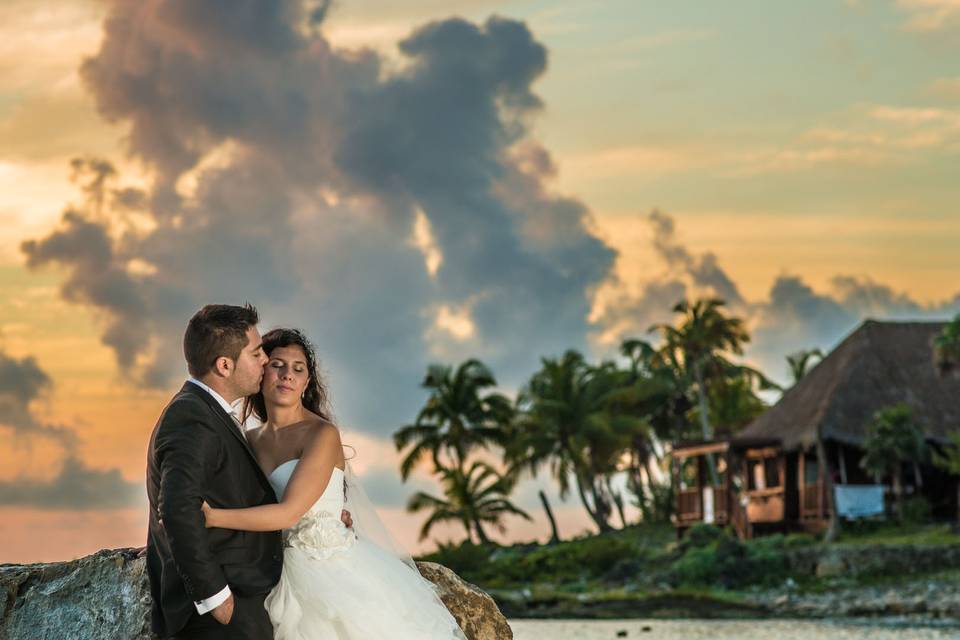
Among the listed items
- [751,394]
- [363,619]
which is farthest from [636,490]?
[363,619]

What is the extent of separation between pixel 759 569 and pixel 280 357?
29856 millimetres

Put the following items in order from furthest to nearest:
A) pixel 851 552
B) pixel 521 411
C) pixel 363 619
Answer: pixel 521 411 < pixel 851 552 < pixel 363 619

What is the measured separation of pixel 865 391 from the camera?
3894 cm

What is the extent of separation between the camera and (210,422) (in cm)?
469

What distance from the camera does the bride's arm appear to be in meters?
4.68

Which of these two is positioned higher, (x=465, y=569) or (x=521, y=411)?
(x=521, y=411)

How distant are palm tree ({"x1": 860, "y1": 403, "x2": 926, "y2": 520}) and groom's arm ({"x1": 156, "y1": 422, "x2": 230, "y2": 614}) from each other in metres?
32.3

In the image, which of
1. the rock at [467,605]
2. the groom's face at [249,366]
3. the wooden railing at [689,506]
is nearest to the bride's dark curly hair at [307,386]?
the groom's face at [249,366]

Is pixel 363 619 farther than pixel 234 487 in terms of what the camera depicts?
Yes

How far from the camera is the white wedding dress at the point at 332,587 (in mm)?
5109

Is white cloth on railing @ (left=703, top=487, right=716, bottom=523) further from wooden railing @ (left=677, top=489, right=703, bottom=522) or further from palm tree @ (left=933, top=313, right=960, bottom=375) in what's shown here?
palm tree @ (left=933, top=313, right=960, bottom=375)

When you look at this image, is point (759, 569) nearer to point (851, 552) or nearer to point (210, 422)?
point (851, 552)

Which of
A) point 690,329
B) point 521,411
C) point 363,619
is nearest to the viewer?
point 363,619

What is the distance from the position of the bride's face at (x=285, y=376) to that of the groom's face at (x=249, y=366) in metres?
0.28
